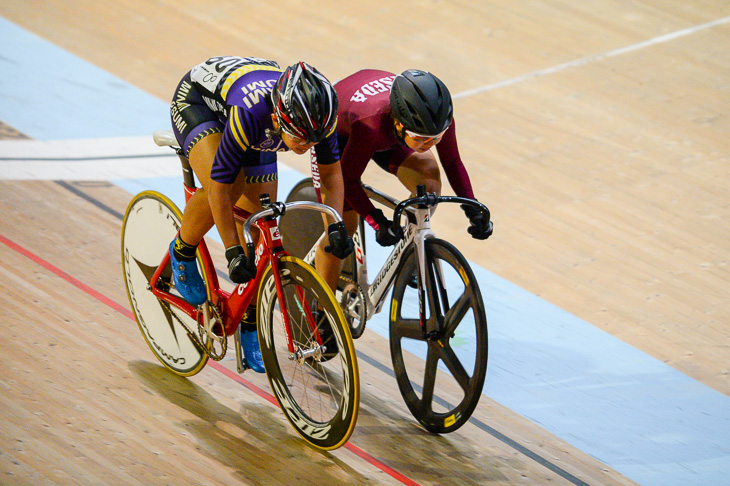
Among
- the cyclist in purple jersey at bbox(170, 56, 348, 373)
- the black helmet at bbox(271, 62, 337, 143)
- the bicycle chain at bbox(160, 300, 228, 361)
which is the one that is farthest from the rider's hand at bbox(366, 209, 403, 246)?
the bicycle chain at bbox(160, 300, 228, 361)

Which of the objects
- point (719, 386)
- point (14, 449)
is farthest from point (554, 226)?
point (14, 449)

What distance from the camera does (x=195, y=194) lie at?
3.18 m

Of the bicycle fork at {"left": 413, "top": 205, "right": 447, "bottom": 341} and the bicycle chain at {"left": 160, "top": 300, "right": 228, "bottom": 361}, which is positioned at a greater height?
the bicycle fork at {"left": 413, "top": 205, "right": 447, "bottom": 341}

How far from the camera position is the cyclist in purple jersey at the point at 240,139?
2801 mm

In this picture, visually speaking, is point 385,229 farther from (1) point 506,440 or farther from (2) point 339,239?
(1) point 506,440

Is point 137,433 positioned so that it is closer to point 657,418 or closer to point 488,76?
point 657,418

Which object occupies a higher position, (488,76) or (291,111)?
(291,111)

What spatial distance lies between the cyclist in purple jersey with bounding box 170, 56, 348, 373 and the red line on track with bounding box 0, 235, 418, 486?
299 millimetres

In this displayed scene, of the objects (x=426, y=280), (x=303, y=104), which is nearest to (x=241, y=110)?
(x=303, y=104)

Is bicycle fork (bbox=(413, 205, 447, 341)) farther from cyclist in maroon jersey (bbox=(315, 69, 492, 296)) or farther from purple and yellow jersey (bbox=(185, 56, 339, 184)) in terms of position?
purple and yellow jersey (bbox=(185, 56, 339, 184))

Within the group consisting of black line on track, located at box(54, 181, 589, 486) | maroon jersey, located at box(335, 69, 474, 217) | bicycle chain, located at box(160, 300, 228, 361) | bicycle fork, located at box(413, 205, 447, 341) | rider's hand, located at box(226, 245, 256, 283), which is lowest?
black line on track, located at box(54, 181, 589, 486)

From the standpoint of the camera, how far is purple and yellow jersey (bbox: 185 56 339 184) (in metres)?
2.89

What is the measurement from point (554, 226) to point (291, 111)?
292cm

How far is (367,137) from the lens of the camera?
321cm
